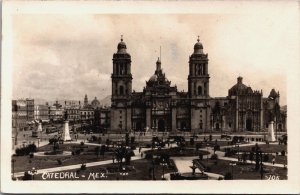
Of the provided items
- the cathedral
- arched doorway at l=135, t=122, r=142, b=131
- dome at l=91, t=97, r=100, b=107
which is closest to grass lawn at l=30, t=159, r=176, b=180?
dome at l=91, t=97, r=100, b=107

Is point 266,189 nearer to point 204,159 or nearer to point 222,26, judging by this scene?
point 204,159

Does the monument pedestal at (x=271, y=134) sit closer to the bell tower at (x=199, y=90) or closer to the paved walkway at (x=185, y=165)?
the bell tower at (x=199, y=90)

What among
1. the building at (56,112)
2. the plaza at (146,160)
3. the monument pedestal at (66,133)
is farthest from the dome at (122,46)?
the monument pedestal at (66,133)

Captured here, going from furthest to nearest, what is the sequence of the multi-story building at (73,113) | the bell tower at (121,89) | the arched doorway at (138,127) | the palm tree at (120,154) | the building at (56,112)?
the arched doorway at (138,127) < the multi-story building at (73,113) < the building at (56,112) < the bell tower at (121,89) < the palm tree at (120,154)

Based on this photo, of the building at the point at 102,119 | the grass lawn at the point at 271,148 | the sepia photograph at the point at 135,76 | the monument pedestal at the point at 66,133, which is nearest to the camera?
the sepia photograph at the point at 135,76

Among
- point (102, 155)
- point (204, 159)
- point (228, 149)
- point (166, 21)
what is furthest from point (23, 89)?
point (228, 149)

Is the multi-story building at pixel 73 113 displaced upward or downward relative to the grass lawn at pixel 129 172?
upward

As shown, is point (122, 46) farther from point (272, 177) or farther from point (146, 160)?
point (272, 177)

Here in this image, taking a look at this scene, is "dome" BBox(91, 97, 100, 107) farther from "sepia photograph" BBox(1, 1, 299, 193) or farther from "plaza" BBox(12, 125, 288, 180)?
"plaza" BBox(12, 125, 288, 180)
